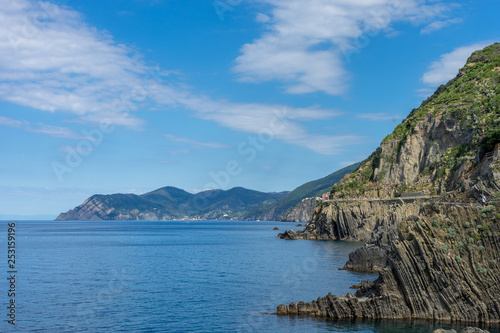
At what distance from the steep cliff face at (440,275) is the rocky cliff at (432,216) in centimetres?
9

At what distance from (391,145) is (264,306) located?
4692 inches

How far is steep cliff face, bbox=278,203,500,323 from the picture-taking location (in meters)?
42.7

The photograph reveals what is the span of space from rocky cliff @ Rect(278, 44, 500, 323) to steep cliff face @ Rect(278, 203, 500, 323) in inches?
3.6

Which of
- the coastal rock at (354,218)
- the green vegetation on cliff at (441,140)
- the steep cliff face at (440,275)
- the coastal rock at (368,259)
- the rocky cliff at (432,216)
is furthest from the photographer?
the coastal rock at (354,218)

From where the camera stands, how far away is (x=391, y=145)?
160 metres

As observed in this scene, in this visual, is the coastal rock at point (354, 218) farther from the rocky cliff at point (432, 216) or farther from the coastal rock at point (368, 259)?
the coastal rock at point (368, 259)

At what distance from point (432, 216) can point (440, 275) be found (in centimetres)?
669

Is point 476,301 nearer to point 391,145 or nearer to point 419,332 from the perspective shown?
point 419,332

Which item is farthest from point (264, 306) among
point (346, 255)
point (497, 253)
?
point (346, 255)

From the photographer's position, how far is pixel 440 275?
43406 millimetres

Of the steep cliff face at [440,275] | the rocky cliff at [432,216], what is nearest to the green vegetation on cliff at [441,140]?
the rocky cliff at [432,216]

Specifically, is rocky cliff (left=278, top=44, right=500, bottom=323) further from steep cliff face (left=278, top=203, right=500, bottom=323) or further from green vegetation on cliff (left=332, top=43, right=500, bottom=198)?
green vegetation on cliff (left=332, top=43, right=500, bottom=198)

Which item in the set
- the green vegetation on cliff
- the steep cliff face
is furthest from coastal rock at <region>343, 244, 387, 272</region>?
the steep cliff face

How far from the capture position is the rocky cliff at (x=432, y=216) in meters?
43.5
